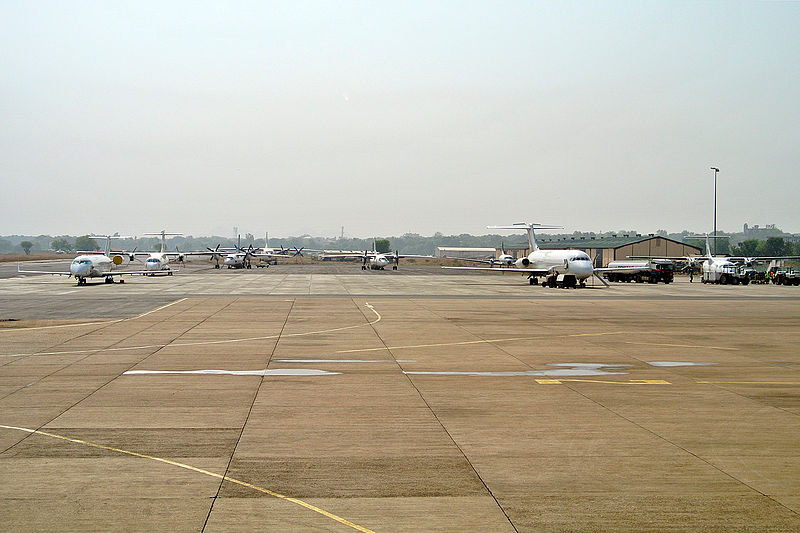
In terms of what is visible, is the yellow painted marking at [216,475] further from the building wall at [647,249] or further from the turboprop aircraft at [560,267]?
the building wall at [647,249]

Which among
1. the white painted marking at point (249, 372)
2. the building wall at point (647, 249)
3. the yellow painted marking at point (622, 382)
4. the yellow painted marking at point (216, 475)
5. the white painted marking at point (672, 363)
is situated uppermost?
the building wall at point (647, 249)

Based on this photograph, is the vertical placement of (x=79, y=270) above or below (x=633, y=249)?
below

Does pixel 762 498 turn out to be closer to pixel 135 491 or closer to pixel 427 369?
pixel 135 491

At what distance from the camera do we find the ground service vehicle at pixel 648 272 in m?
84.8

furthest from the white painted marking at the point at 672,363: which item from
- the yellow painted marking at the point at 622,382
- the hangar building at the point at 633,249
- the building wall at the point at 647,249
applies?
the building wall at the point at 647,249

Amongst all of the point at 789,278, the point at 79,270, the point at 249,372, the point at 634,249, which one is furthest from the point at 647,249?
the point at 249,372

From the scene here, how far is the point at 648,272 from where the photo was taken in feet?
281

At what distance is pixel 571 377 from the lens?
1942 centimetres

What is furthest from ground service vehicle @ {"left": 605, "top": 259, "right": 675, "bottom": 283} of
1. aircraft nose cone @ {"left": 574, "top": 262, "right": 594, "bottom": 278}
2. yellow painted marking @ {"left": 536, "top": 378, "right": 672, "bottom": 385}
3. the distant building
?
yellow painted marking @ {"left": 536, "top": 378, "right": 672, "bottom": 385}

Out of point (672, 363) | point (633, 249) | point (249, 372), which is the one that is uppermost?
point (633, 249)

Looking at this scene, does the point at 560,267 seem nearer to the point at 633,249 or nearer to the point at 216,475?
the point at 216,475

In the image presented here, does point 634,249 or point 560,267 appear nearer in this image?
point 560,267

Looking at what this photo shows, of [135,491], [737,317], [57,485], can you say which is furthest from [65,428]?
[737,317]

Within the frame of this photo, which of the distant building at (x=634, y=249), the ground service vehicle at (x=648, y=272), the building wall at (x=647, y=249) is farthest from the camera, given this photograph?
the distant building at (x=634, y=249)
